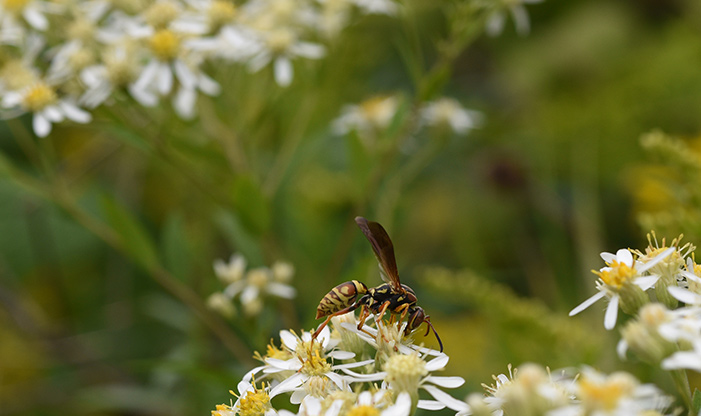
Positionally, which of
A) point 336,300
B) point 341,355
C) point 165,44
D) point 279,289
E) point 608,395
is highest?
point 165,44

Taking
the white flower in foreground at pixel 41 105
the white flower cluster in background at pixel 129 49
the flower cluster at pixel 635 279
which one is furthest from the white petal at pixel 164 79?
the flower cluster at pixel 635 279

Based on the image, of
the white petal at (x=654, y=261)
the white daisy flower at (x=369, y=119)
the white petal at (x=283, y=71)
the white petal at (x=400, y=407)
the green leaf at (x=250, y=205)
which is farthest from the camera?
the white daisy flower at (x=369, y=119)

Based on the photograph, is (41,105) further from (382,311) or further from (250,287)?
(382,311)

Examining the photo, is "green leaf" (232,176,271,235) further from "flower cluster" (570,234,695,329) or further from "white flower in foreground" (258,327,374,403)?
"flower cluster" (570,234,695,329)

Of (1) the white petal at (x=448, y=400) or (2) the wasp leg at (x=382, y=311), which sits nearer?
(1) the white petal at (x=448, y=400)

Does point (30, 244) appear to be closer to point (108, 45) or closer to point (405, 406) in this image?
point (108, 45)

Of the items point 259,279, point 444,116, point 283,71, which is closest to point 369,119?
point 444,116

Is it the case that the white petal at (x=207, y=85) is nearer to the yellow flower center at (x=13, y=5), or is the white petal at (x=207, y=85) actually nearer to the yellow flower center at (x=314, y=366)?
the yellow flower center at (x=13, y=5)
